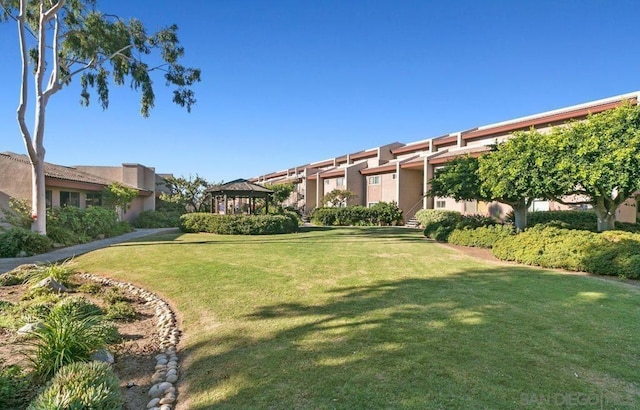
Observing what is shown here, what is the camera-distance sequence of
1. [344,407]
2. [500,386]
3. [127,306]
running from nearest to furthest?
1. [344,407]
2. [500,386]
3. [127,306]

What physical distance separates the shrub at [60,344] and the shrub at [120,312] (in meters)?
1.24

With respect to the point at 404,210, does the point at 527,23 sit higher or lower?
higher

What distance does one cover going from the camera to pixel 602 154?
10.2m

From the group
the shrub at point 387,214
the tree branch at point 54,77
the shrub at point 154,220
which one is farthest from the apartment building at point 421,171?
the tree branch at point 54,77

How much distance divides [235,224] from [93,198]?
10036 millimetres

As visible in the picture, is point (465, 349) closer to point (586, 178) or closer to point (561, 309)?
point (561, 309)

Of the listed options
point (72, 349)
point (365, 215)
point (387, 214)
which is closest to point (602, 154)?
point (72, 349)

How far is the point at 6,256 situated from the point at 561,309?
15704 millimetres

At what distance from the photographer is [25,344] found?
13.5ft

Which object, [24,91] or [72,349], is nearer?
[72,349]

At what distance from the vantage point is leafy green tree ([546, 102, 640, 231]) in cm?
975

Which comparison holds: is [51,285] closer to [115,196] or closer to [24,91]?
[24,91]

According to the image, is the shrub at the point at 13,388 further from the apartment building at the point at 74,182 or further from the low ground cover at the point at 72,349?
the apartment building at the point at 74,182

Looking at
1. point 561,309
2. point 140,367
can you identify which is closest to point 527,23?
point 561,309
